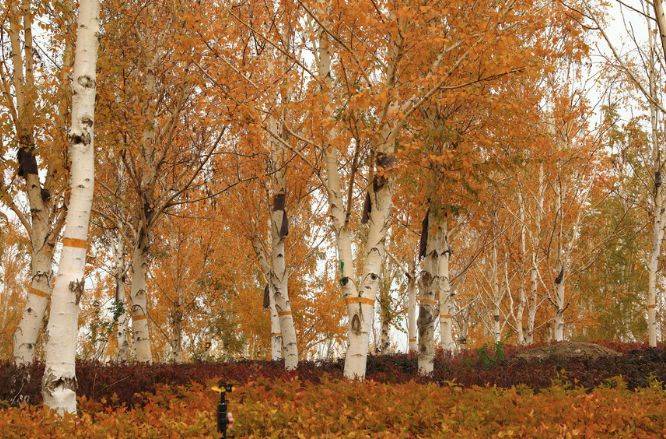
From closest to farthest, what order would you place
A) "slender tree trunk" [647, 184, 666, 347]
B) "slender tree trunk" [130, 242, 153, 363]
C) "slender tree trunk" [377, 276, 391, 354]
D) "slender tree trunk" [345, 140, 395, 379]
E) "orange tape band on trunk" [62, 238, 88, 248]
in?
"orange tape band on trunk" [62, 238, 88, 248], "slender tree trunk" [345, 140, 395, 379], "slender tree trunk" [130, 242, 153, 363], "slender tree trunk" [647, 184, 666, 347], "slender tree trunk" [377, 276, 391, 354]

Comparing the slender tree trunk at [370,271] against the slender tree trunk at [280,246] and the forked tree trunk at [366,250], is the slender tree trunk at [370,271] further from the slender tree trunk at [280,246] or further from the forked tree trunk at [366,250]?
the slender tree trunk at [280,246]

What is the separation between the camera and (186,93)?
35.0ft

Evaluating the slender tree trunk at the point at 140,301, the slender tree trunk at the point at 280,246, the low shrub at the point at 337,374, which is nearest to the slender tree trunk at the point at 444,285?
the low shrub at the point at 337,374

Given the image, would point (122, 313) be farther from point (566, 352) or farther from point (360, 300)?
point (566, 352)

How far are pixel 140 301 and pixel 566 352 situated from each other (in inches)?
351

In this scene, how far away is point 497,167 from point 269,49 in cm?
498

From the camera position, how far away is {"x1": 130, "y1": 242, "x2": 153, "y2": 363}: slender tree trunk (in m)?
10.4

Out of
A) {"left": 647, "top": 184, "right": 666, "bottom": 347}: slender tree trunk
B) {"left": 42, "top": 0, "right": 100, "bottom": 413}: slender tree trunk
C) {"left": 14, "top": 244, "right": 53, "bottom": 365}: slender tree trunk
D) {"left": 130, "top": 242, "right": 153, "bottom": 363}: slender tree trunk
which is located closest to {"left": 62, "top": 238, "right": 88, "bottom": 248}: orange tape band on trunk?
{"left": 42, "top": 0, "right": 100, "bottom": 413}: slender tree trunk

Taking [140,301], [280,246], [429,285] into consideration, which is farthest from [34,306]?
[429,285]

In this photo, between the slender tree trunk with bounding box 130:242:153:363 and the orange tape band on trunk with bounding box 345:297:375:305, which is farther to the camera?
the slender tree trunk with bounding box 130:242:153:363

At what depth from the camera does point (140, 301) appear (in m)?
10.6

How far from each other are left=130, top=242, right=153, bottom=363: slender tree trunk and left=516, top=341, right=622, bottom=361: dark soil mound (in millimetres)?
7640

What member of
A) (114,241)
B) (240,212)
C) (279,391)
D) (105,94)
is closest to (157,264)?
(114,241)

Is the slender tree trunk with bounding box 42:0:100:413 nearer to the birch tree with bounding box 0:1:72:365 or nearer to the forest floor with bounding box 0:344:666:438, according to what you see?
the forest floor with bounding box 0:344:666:438
